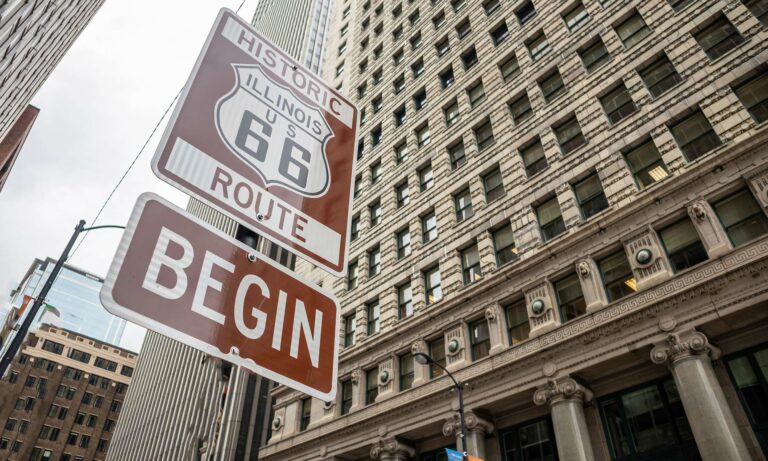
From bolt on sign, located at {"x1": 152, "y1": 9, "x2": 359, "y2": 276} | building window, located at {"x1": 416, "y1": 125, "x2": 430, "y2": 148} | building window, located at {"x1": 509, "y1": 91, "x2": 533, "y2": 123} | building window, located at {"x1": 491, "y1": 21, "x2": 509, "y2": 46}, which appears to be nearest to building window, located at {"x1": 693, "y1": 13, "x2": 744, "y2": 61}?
building window, located at {"x1": 509, "y1": 91, "x2": 533, "y2": 123}

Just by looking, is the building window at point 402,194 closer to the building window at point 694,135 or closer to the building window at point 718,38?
the building window at point 694,135

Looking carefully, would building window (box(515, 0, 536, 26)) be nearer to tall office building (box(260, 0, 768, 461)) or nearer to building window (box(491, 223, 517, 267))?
tall office building (box(260, 0, 768, 461))

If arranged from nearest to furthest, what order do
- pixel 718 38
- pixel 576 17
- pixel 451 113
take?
pixel 718 38 < pixel 576 17 < pixel 451 113

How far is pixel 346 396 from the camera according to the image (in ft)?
78.7

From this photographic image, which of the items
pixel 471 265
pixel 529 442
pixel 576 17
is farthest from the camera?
pixel 576 17

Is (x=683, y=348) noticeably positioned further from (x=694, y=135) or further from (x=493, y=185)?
(x=493, y=185)

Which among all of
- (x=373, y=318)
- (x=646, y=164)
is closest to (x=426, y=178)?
(x=373, y=318)

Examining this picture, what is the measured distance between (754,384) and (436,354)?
10955 millimetres

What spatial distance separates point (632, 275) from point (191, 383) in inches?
2241

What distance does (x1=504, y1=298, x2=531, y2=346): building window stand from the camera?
18.3m

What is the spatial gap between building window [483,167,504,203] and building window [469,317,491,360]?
574 centimetres

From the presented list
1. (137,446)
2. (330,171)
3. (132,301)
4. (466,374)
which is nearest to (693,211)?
(466,374)

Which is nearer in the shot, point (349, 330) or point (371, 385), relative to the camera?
point (371, 385)

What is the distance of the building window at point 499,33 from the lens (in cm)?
2830
